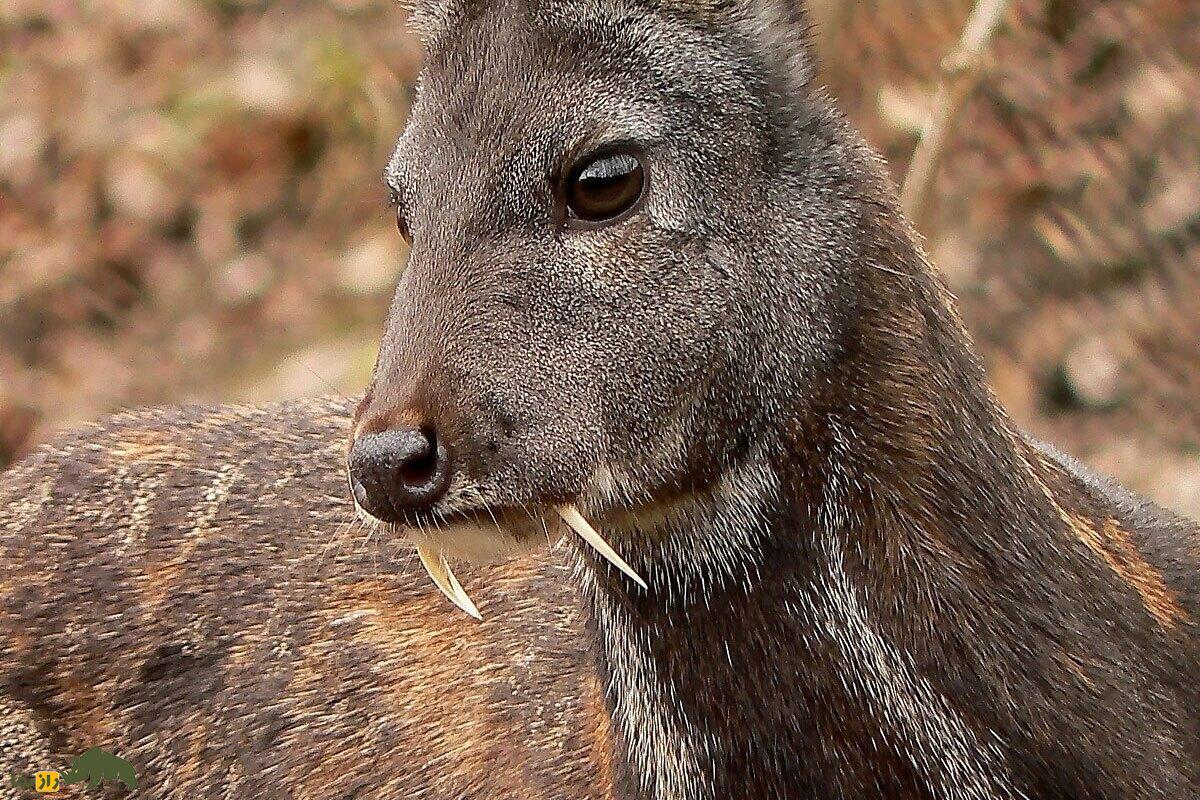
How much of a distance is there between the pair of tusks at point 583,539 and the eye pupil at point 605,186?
1.77 ft

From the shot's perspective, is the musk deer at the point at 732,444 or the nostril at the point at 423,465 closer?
the nostril at the point at 423,465

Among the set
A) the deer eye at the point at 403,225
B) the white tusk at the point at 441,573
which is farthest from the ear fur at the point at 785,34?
the white tusk at the point at 441,573

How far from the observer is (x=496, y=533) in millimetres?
2924

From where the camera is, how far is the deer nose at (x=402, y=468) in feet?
8.96

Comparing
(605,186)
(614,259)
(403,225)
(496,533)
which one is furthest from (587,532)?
(403,225)

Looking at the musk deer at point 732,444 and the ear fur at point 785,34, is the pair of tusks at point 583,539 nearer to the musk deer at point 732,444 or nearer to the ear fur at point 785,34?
the musk deer at point 732,444

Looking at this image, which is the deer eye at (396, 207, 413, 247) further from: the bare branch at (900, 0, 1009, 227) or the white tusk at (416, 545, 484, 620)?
the bare branch at (900, 0, 1009, 227)

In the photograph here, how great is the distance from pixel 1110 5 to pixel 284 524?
14.6 feet

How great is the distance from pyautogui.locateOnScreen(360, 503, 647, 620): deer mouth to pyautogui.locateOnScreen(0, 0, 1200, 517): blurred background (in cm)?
362

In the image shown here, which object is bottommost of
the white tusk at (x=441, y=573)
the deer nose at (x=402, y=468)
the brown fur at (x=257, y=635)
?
the brown fur at (x=257, y=635)

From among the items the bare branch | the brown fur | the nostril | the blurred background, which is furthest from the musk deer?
the blurred background

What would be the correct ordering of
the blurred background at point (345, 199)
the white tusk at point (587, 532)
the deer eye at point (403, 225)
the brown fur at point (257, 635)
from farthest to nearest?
the blurred background at point (345, 199) → the brown fur at point (257, 635) → the deer eye at point (403, 225) → the white tusk at point (587, 532)

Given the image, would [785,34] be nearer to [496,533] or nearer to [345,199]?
[496,533]

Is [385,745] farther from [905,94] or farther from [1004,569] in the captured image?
[905,94]
